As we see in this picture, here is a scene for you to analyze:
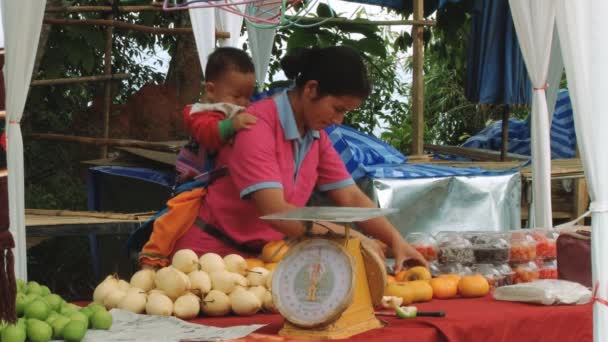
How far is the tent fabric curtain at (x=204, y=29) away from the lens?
6.33 m

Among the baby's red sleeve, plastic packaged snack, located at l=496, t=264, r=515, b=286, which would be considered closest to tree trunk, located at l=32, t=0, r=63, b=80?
the baby's red sleeve

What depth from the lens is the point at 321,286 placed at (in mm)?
2359

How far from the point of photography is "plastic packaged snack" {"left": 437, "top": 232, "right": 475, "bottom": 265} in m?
3.17

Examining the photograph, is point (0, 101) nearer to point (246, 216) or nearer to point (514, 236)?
point (246, 216)

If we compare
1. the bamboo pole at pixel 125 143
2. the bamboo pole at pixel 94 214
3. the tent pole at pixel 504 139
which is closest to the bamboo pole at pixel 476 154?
the tent pole at pixel 504 139

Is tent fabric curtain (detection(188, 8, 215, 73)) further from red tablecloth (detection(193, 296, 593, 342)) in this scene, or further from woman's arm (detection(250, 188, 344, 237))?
red tablecloth (detection(193, 296, 593, 342))

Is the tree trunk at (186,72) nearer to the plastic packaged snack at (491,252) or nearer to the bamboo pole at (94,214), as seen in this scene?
the bamboo pole at (94,214)

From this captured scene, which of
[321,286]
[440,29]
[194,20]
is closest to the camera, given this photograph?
[321,286]

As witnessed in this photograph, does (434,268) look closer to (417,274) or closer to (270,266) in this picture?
(417,274)

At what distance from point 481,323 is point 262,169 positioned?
800 mm

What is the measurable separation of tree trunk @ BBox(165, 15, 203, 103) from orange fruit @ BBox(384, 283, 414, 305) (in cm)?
519

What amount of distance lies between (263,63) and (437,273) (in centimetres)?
418

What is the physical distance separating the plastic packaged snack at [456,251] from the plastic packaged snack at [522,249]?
0.13 m

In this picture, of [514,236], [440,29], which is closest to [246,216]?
[514,236]
